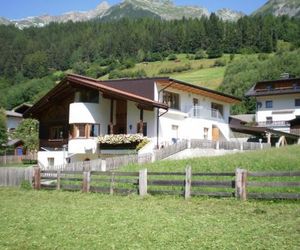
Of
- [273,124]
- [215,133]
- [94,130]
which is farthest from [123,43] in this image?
[94,130]

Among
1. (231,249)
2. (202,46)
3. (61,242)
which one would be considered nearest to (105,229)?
(61,242)

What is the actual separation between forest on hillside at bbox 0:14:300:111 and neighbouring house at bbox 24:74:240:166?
96.9m

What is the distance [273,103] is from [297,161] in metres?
53.4

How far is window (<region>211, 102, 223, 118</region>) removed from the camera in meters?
47.3

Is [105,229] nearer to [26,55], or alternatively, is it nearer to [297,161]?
[297,161]

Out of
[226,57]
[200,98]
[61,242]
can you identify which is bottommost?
[61,242]

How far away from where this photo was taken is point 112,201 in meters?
17.5

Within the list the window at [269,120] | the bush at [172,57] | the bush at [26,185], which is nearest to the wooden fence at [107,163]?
the bush at [26,185]

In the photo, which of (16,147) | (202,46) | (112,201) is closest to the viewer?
(112,201)

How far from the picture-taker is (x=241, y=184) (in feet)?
52.1

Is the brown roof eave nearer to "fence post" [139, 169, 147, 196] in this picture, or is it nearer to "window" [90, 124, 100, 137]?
"window" [90, 124, 100, 137]

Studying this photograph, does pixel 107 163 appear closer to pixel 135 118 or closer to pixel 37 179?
pixel 37 179

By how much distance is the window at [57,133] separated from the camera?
43544 mm

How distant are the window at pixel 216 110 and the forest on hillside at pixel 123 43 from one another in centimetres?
9166
